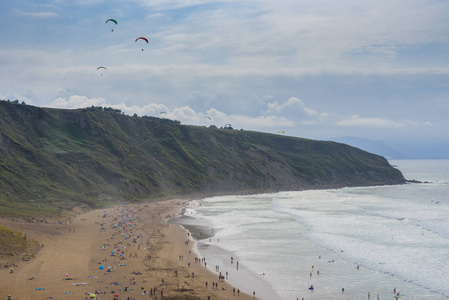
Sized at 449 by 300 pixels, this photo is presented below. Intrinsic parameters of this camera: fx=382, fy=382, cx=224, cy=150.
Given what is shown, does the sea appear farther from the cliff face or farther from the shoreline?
the cliff face

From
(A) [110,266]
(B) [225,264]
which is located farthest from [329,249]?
(A) [110,266]

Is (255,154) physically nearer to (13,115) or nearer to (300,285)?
(13,115)

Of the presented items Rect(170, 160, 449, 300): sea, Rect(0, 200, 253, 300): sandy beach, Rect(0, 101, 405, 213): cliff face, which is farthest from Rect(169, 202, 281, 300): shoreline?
Rect(0, 101, 405, 213): cliff face

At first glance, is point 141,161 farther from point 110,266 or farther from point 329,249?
point 110,266

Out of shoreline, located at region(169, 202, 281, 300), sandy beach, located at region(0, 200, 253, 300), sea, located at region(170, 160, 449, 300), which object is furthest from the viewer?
shoreline, located at region(169, 202, 281, 300)

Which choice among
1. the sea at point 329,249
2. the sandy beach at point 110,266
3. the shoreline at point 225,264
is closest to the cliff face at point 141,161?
the sandy beach at point 110,266

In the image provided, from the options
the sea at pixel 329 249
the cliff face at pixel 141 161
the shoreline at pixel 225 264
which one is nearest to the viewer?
the sea at pixel 329 249

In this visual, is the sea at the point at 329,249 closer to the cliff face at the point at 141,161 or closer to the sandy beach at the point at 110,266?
the sandy beach at the point at 110,266
